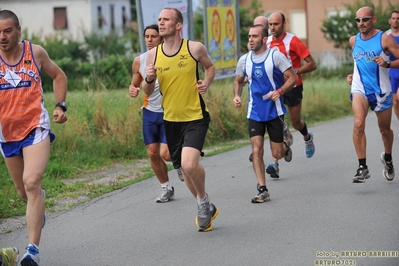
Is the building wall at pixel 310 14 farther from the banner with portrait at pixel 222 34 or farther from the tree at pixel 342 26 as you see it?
the banner with portrait at pixel 222 34

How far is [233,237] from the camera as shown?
25.1ft

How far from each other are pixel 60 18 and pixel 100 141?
54.0 metres

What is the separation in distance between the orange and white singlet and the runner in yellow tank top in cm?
126

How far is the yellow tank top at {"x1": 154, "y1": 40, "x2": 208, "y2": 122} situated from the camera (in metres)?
7.91

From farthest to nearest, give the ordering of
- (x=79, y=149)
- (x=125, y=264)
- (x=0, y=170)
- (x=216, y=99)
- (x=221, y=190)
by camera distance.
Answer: (x=216, y=99) → (x=79, y=149) → (x=0, y=170) → (x=221, y=190) → (x=125, y=264)

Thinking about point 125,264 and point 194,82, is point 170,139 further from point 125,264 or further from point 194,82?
point 125,264

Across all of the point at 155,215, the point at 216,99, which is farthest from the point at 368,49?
the point at 216,99

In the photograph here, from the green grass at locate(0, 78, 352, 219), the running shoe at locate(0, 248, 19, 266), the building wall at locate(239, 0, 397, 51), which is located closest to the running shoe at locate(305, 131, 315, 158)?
the green grass at locate(0, 78, 352, 219)

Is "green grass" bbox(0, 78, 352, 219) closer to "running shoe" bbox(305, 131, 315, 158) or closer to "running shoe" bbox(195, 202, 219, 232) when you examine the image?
"running shoe" bbox(305, 131, 315, 158)

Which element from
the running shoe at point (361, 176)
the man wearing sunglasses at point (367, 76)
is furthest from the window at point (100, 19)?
the running shoe at point (361, 176)

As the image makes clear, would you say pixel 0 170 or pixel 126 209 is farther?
pixel 0 170

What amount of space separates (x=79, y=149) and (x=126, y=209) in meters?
4.19

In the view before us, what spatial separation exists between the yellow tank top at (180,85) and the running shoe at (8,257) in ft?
7.10

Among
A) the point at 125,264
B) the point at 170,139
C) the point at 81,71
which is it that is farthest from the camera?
the point at 81,71
